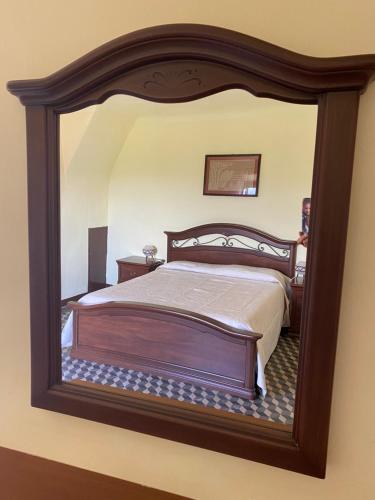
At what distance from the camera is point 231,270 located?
104 inches

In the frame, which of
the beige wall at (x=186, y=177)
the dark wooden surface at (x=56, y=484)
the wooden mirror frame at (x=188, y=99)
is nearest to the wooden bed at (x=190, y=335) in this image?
the beige wall at (x=186, y=177)

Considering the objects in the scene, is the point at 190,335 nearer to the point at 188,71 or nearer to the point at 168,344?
the point at 168,344

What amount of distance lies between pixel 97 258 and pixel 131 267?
24 cm

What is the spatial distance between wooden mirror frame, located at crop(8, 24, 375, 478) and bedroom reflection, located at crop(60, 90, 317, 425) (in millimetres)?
801

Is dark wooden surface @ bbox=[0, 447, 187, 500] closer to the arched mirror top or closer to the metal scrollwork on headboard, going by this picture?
the arched mirror top

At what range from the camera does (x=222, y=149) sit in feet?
8.67

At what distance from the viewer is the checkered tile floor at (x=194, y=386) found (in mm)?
1413

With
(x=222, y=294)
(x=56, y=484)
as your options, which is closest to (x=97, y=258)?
(x=222, y=294)

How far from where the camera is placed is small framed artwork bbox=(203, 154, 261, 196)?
8.11ft

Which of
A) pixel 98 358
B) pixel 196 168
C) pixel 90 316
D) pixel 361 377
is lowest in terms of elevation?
pixel 98 358

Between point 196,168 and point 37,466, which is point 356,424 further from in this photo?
point 196,168

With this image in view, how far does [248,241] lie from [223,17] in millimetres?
1880

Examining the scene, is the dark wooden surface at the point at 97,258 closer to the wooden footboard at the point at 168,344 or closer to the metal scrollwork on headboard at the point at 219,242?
the wooden footboard at the point at 168,344

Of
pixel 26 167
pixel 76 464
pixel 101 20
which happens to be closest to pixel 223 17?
pixel 101 20
